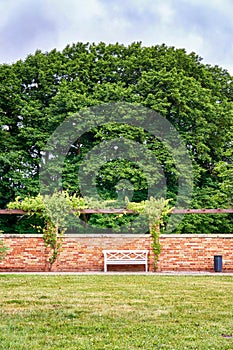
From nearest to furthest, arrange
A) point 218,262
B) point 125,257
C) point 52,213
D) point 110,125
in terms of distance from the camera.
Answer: point 218,262, point 52,213, point 125,257, point 110,125

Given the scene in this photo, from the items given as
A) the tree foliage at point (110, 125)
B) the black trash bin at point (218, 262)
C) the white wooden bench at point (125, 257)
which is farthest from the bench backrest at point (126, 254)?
the tree foliage at point (110, 125)

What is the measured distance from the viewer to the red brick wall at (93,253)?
42.3ft

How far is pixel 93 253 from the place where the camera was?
42.8 feet

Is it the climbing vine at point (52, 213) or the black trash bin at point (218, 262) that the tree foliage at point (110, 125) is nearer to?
the climbing vine at point (52, 213)

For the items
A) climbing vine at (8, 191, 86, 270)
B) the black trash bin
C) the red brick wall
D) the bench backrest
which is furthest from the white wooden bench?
the black trash bin

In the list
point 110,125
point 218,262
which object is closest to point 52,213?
point 218,262

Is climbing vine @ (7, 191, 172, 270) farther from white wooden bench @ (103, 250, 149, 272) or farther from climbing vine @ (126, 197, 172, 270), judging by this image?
white wooden bench @ (103, 250, 149, 272)

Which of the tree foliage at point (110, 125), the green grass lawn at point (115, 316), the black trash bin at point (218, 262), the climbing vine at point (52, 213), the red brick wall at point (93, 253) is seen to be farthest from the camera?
the tree foliage at point (110, 125)

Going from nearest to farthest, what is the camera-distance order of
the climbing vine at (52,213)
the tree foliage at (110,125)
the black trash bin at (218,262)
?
the black trash bin at (218,262) < the climbing vine at (52,213) < the tree foliage at (110,125)

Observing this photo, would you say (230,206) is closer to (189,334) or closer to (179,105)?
(179,105)

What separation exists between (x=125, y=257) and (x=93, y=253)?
0.96 metres

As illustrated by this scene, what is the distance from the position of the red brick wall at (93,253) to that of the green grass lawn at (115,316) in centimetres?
421

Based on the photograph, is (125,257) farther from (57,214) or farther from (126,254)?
(57,214)

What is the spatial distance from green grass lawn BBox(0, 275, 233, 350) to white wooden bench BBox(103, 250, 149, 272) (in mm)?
4064
